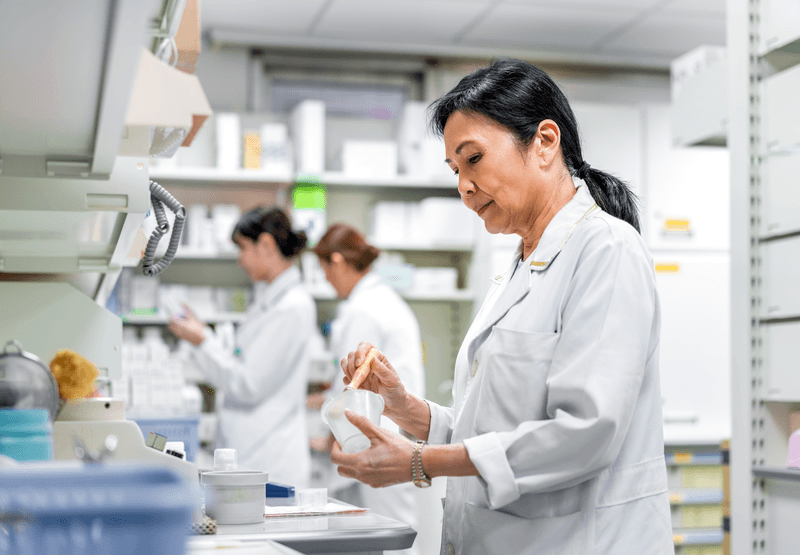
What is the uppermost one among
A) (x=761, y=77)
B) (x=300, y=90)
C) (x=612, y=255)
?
(x=300, y=90)

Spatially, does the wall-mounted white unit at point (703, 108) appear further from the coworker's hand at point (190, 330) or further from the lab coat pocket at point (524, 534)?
the lab coat pocket at point (524, 534)

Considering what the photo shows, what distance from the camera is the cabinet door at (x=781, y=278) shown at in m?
2.53

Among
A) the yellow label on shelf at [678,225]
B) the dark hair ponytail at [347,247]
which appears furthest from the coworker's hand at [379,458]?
the yellow label on shelf at [678,225]

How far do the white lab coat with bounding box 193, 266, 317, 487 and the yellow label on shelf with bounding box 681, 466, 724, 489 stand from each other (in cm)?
188

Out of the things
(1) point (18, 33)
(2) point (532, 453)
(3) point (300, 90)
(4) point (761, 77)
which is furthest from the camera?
(3) point (300, 90)

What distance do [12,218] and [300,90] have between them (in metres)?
3.73

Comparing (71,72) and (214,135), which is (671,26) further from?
(71,72)

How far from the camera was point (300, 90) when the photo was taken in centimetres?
514

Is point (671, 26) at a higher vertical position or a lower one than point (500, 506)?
higher

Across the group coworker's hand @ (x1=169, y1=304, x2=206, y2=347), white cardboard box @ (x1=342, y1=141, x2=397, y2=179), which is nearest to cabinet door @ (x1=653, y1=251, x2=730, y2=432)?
white cardboard box @ (x1=342, y1=141, x2=397, y2=179)

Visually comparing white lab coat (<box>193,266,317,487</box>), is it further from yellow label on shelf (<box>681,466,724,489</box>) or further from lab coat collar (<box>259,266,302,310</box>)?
yellow label on shelf (<box>681,466,724,489</box>)

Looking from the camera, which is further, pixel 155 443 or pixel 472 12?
pixel 472 12

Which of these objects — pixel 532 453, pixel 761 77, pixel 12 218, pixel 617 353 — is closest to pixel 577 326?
pixel 617 353

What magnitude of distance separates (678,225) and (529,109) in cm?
348
